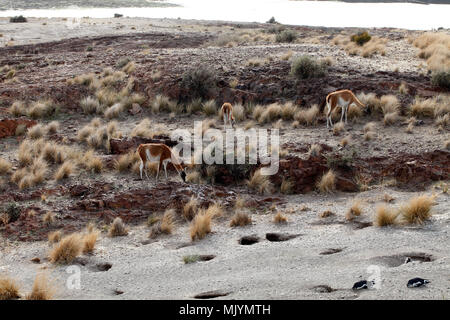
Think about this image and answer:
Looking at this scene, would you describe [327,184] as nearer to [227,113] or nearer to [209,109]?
[227,113]

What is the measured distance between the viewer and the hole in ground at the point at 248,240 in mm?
9242

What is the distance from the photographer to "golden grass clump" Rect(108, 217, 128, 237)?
9797 mm

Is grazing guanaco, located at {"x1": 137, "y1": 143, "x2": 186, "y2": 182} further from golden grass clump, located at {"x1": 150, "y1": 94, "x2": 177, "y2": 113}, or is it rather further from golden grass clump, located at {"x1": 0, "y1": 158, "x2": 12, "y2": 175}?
golden grass clump, located at {"x1": 150, "y1": 94, "x2": 177, "y2": 113}

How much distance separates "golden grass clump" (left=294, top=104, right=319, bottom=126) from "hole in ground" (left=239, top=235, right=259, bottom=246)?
22.7ft

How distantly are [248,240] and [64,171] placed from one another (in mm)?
5647

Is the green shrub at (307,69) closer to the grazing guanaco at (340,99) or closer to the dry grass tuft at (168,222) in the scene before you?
the grazing guanaco at (340,99)

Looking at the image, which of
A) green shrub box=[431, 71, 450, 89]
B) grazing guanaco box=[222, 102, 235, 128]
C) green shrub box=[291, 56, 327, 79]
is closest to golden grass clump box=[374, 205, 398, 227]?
grazing guanaco box=[222, 102, 235, 128]

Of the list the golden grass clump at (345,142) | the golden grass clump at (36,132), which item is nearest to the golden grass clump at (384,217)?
the golden grass clump at (345,142)

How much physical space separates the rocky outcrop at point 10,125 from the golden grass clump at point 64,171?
405cm

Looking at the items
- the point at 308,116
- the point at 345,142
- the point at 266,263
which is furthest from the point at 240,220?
the point at 308,116

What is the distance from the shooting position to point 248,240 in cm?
929

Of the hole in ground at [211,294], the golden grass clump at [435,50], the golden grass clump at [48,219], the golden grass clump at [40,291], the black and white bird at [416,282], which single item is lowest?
the golden grass clump at [48,219]

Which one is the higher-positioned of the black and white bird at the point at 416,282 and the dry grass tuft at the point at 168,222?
the black and white bird at the point at 416,282

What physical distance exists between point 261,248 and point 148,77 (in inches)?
519
